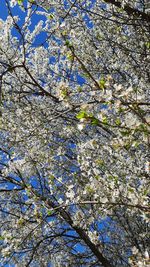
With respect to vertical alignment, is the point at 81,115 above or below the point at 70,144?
below

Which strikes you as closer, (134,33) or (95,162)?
(95,162)

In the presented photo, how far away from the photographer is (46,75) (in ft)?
30.0

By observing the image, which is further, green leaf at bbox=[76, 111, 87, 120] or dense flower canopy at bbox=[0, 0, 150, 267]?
dense flower canopy at bbox=[0, 0, 150, 267]

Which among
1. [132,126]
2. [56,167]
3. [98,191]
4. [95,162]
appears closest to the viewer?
[132,126]

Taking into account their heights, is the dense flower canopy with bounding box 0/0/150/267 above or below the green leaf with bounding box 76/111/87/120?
above

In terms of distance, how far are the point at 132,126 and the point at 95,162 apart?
3157 mm

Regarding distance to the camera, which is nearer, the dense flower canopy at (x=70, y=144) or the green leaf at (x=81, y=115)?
the green leaf at (x=81, y=115)

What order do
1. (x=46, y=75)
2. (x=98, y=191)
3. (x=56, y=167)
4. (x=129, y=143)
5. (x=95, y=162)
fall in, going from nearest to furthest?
(x=129, y=143) → (x=98, y=191) → (x=95, y=162) → (x=56, y=167) → (x=46, y=75)

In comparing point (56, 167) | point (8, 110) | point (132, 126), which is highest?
point (8, 110)

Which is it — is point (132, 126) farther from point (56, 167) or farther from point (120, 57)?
point (120, 57)

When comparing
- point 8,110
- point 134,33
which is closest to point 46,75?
point 8,110

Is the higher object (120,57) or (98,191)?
(120,57)

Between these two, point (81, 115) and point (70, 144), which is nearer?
point (81, 115)

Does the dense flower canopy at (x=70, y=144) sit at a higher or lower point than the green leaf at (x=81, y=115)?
A: higher
